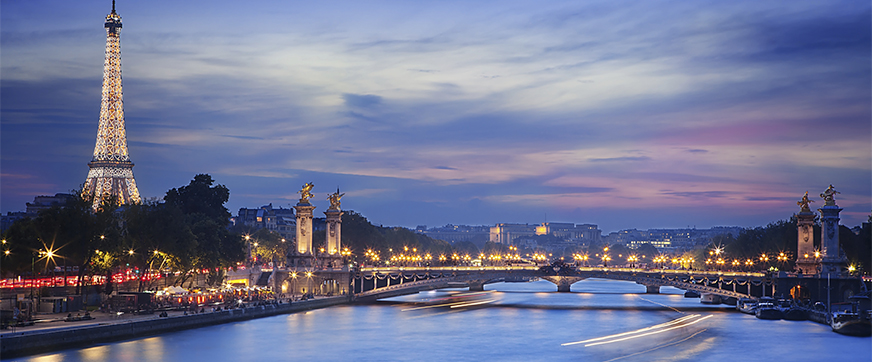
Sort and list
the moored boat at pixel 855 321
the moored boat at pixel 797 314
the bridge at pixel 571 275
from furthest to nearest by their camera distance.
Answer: the bridge at pixel 571 275, the moored boat at pixel 797 314, the moored boat at pixel 855 321

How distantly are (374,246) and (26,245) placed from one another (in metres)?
92.3

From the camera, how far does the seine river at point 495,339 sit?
60.8 m

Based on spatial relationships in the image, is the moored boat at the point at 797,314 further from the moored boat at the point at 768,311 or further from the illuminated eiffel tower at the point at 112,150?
the illuminated eiffel tower at the point at 112,150

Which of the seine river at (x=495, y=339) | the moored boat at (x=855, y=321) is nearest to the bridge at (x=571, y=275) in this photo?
the seine river at (x=495, y=339)

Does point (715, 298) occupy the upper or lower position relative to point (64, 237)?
lower

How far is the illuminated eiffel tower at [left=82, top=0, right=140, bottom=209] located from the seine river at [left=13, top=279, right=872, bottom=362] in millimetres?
39809

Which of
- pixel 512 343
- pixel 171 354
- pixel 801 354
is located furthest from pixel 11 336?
pixel 801 354

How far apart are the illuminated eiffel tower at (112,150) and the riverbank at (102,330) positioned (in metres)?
43.7

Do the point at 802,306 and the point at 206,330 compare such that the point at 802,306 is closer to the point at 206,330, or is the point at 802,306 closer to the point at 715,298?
the point at 715,298

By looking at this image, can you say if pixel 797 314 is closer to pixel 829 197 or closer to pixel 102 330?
pixel 829 197

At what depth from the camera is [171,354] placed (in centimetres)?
5791

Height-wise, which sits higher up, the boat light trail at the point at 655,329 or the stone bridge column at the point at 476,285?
the boat light trail at the point at 655,329

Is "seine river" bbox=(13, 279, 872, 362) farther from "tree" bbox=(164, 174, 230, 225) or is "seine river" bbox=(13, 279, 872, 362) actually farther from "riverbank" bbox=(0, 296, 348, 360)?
"tree" bbox=(164, 174, 230, 225)

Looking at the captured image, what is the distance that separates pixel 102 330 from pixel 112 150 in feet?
214
